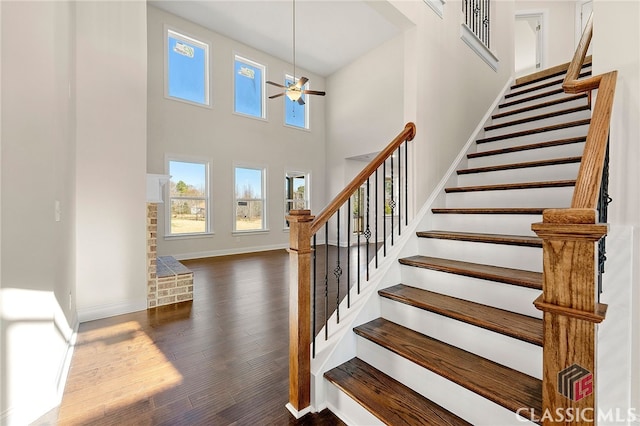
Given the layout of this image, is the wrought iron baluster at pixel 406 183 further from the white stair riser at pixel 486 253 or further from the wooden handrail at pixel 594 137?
the wooden handrail at pixel 594 137

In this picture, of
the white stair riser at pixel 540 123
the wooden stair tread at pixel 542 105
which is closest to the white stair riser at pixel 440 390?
the white stair riser at pixel 540 123

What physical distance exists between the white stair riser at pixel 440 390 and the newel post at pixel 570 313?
0.42m

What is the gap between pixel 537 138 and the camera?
2.89m

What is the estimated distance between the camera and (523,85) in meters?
4.21

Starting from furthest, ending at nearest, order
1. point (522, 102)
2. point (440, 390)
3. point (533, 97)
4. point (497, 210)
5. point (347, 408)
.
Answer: point (522, 102)
point (533, 97)
point (497, 210)
point (347, 408)
point (440, 390)

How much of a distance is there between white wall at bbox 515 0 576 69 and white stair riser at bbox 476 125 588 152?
16.9 ft

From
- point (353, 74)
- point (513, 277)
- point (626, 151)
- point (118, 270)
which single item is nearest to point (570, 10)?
point (353, 74)

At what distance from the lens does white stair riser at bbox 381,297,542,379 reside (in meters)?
1.36

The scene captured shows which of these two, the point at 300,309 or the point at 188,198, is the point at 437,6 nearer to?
the point at 300,309

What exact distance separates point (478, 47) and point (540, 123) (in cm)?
118

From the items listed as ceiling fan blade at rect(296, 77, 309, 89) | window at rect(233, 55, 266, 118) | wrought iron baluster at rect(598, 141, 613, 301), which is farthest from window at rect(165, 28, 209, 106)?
wrought iron baluster at rect(598, 141, 613, 301)

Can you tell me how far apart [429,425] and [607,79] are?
6.25 feet

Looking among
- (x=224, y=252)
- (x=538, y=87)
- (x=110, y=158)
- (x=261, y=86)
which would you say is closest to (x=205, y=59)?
(x=261, y=86)

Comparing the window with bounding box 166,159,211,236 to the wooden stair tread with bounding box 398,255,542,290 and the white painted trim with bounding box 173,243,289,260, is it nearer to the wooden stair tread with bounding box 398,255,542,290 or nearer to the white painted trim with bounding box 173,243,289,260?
the white painted trim with bounding box 173,243,289,260
